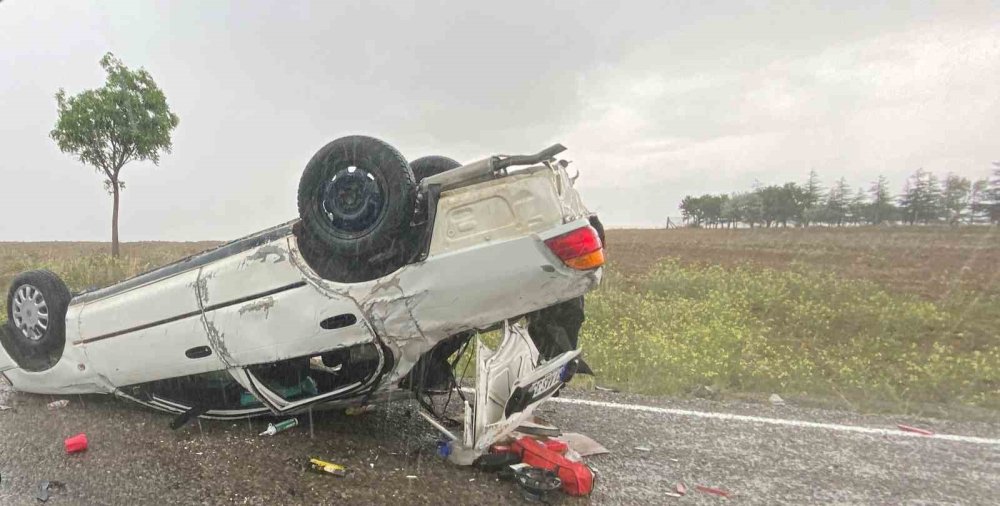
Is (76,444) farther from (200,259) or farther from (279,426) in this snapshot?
(200,259)

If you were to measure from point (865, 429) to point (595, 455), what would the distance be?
202 cm

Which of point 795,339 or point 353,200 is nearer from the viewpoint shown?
point 353,200

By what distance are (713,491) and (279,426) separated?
2.46 meters

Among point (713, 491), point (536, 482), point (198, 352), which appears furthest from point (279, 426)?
point (713, 491)

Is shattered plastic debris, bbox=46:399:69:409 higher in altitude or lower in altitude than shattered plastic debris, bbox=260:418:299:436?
higher

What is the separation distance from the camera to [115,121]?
13.5 metres

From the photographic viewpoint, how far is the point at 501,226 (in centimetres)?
270

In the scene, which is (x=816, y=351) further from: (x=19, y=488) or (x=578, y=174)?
(x=19, y=488)

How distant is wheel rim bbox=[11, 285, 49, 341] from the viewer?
386 centimetres

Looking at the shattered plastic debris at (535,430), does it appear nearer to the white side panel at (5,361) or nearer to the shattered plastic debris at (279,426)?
the shattered plastic debris at (279,426)

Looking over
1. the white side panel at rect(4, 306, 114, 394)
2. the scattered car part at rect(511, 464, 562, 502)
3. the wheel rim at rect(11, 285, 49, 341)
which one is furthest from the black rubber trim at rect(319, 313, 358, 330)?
the wheel rim at rect(11, 285, 49, 341)

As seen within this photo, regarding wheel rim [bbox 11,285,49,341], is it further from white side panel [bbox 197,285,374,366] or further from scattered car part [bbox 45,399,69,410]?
white side panel [bbox 197,285,374,366]

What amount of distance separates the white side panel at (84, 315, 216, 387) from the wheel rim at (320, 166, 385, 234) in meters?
1.07

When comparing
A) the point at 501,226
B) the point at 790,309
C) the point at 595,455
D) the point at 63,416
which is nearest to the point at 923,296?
the point at 790,309
